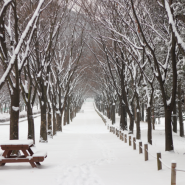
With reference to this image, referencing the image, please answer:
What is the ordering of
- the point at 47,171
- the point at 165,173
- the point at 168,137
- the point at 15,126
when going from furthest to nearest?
the point at 168,137 → the point at 15,126 → the point at 47,171 → the point at 165,173

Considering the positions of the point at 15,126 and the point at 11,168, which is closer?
the point at 11,168

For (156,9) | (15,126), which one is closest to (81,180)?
(15,126)

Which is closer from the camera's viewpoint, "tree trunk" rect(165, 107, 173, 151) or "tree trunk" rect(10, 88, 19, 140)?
"tree trunk" rect(10, 88, 19, 140)

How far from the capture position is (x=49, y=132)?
20.3 m

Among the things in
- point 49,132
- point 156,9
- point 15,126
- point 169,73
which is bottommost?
point 49,132

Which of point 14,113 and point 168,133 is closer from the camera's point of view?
point 14,113

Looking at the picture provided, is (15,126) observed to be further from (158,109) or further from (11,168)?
(158,109)

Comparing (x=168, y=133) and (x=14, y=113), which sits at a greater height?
(x=14, y=113)

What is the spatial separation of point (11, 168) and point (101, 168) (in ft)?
9.11

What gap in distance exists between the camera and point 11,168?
8.52m

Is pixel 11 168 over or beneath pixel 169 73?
beneath

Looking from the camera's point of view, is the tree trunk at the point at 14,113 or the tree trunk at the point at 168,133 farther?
the tree trunk at the point at 168,133

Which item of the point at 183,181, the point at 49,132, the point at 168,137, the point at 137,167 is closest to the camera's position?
the point at 183,181

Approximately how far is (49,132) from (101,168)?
40.3 ft
